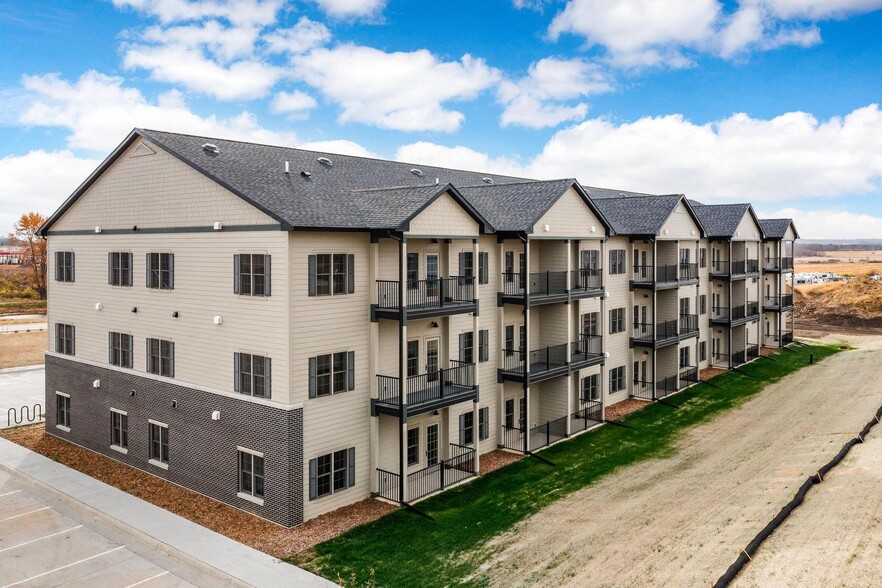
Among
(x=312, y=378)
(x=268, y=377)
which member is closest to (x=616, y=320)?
(x=312, y=378)

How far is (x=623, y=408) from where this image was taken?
1396 inches

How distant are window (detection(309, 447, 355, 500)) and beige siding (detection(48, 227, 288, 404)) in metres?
2.60

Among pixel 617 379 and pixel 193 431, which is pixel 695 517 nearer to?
pixel 617 379

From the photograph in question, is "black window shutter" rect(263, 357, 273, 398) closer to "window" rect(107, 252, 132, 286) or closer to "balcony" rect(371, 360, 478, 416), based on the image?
"balcony" rect(371, 360, 478, 416)

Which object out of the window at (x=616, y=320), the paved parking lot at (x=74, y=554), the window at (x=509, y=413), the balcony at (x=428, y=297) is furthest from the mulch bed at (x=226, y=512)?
the window at (x=616, y=320)

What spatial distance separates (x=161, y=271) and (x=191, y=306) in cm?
237

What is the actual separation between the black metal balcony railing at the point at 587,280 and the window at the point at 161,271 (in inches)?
705

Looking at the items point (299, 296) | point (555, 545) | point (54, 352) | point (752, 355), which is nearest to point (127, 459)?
point (54, 352)

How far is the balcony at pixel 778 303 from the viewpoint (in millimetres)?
52625

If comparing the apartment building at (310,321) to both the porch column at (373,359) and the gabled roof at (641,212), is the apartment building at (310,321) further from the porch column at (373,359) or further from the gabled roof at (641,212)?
the gabled roof at (641,212)

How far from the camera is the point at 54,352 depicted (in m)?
31.0

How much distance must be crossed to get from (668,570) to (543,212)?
1603 centimetres

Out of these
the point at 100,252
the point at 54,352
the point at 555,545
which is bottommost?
the point at 555,545

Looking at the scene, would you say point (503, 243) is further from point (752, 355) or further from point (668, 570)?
point (752, 355)
